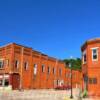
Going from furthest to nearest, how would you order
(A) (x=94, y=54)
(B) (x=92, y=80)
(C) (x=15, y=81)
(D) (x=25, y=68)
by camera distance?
(D) (x=25, y=68) → (C) (x=15, y=81) → (A) (x=94, y=54) → (B) (x=92, y=80)

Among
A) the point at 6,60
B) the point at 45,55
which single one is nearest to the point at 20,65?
the point at 6,60

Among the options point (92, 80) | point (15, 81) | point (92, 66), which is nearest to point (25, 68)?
point (15, 81)

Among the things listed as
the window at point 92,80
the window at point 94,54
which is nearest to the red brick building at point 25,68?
the window at point 92,80

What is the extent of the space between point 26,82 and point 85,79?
25.1 metres

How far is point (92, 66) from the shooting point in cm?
4047

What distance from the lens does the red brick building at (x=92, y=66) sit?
130 feet

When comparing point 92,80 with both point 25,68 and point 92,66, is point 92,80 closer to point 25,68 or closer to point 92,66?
point 92,66

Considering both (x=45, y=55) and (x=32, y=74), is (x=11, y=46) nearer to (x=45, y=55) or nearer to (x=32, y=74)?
(x=32, y=74)

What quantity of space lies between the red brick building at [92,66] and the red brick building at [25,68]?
23482mm

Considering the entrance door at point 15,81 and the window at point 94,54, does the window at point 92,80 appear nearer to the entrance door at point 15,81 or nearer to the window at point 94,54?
the window at point 94,54

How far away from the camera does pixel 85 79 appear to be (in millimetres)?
43375

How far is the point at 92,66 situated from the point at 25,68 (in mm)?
27973

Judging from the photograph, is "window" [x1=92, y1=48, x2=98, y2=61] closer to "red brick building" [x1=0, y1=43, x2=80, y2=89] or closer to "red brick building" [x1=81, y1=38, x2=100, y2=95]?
"red brick building" [x1=81, y1=38, x2=100, y2=95]

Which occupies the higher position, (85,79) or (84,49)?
(84,49)
